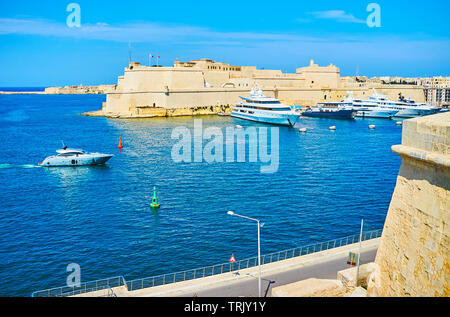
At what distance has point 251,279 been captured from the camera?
453 inches

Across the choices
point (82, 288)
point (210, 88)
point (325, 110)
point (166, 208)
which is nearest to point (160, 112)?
point (210, 88)

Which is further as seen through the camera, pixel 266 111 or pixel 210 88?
pixel 210 88

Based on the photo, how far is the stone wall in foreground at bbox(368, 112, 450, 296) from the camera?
594 cm

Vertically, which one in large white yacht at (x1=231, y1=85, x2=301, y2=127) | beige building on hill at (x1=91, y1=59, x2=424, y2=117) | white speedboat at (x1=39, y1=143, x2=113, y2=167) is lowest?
A: white speedboat at (x1=39, y1=143, x2=113, y2=167)

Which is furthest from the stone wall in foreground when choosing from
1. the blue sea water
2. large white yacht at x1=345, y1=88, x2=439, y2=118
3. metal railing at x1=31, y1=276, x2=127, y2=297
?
large white yacht at x1=345, y1=88, x2=439, y2=118

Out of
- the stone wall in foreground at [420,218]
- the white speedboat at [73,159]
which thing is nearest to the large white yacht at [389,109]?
the white speedboat at [73,159]

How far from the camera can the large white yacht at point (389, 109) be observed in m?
63.6

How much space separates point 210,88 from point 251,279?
58682 mm

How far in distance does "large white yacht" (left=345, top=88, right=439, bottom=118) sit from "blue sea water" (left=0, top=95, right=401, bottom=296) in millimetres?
29847

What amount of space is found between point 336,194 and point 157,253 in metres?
10.7

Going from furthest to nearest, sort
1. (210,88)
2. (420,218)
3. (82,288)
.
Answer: (210,88) < (82,288) < (420,218)

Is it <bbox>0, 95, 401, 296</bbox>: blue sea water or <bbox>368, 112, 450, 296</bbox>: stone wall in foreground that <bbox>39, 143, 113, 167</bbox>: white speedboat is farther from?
<bbox>368, 112, 450, 296</bbox>: stone wall in foreground

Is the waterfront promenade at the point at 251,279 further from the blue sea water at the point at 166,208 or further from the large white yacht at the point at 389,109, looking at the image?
the large white yacht at the point at 389,109

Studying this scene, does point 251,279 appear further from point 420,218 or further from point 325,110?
point 325,110
